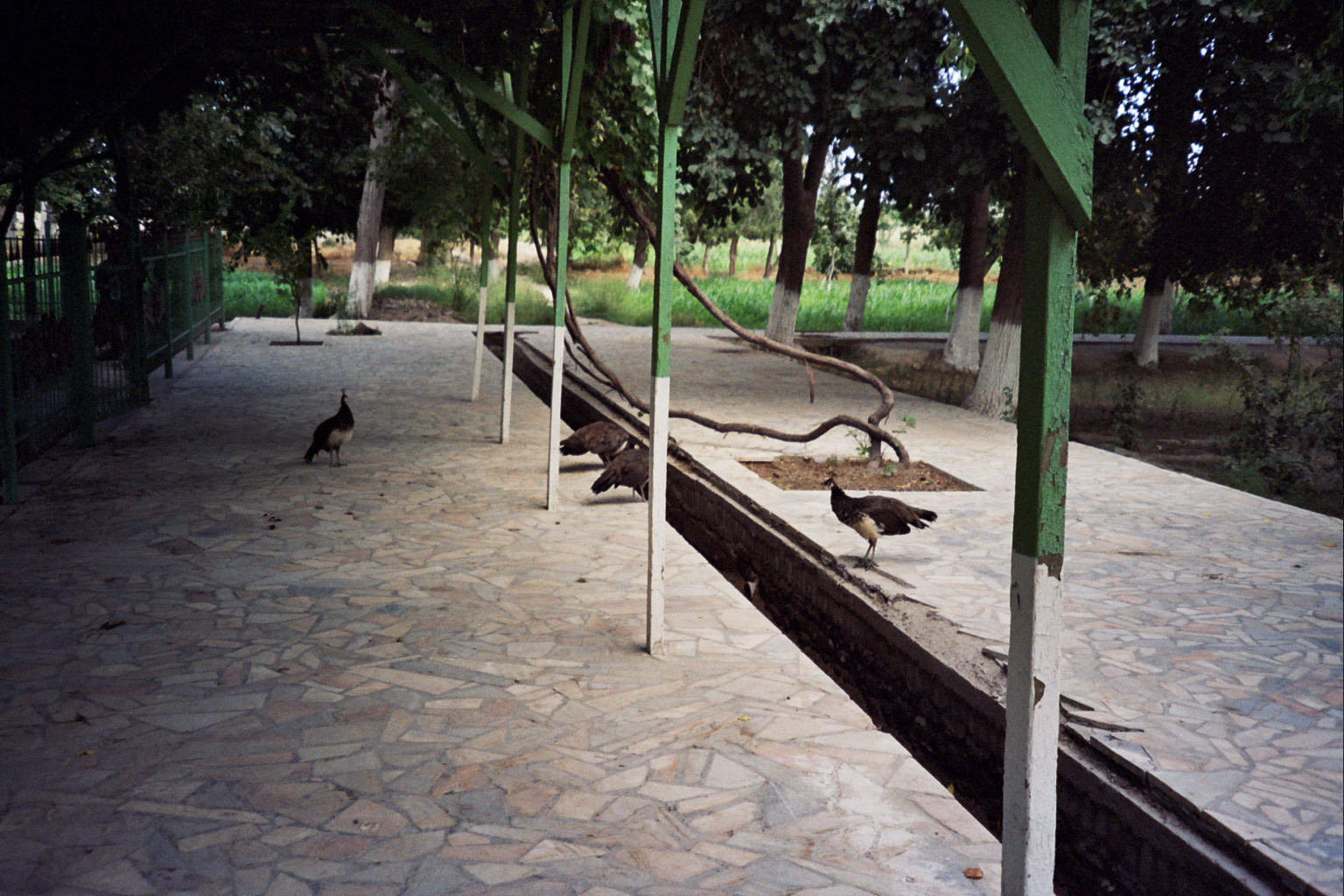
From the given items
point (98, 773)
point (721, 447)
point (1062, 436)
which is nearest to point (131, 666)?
point (98, 773)

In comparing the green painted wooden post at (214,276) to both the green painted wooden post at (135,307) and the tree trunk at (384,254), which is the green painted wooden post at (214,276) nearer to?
the tree trunk at (384,254)

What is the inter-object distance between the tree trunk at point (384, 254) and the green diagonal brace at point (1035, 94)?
27.6m

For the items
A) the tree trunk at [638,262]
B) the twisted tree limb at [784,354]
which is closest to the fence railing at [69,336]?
the twisted tree limb at [784,354]

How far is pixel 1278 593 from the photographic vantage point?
641 centimetres

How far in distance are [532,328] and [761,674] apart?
1984 cm

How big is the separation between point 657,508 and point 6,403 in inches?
213

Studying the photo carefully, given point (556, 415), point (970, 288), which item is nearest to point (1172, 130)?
point (970, 288)

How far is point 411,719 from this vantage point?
440 centimetres

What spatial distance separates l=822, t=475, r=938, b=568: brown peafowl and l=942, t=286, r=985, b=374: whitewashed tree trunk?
13.3m

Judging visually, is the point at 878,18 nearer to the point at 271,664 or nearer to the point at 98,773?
the point at 271,664

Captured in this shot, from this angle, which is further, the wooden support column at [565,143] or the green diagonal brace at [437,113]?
the green diagonal brace at [437,113]

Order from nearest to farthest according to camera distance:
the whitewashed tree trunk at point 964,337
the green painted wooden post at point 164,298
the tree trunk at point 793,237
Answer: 1. the green painted wooden post at point 164,298
2. the tree trunk at point 793,237
3. the whitewashed tree trunk at point 964,337

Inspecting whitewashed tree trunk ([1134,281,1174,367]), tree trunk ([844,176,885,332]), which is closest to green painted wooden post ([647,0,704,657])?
tree trunk ([844,176,885,332])

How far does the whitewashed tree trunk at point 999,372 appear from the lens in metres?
14.1
